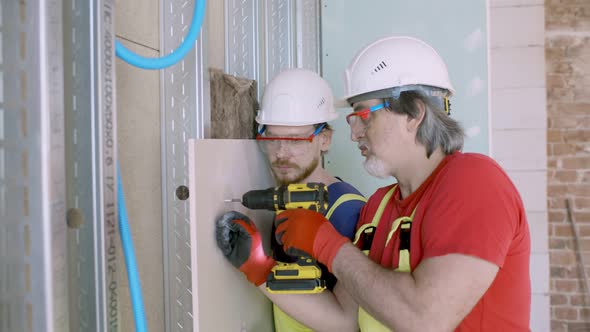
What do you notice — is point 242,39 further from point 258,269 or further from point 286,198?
point 258,269

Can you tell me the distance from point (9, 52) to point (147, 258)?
792 mm

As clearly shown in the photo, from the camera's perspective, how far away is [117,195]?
3.42 ft

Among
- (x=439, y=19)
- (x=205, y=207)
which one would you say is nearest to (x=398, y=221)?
(x=205, y=207)

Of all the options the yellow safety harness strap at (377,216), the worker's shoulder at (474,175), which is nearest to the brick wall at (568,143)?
the yellow safety harness strap at (377,216)

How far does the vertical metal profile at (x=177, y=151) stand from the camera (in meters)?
1.58

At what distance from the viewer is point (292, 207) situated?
1662 millimetres

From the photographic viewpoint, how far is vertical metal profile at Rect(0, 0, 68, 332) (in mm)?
841

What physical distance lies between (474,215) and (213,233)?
687 millimetres

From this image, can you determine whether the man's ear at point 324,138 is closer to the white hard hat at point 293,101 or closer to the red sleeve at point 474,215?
the white hard hat at point 293,101

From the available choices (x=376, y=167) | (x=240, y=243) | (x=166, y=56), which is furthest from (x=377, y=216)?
(x=166, y=56)

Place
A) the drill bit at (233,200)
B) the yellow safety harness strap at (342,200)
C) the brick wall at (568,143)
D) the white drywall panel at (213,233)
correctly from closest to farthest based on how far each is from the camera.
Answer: the white drywall panel at (213,233) < the drill bit at (233,200) < the yellow safety harness strap at (342,200) < the brick wall at (568,143)

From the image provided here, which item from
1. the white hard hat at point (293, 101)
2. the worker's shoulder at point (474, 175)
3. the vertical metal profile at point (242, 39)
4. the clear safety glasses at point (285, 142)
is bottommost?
the worker's shoulder at point (474, 175)

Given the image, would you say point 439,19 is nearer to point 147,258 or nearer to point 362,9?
point 362,9

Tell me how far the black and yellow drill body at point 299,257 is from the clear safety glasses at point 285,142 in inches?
14.5
